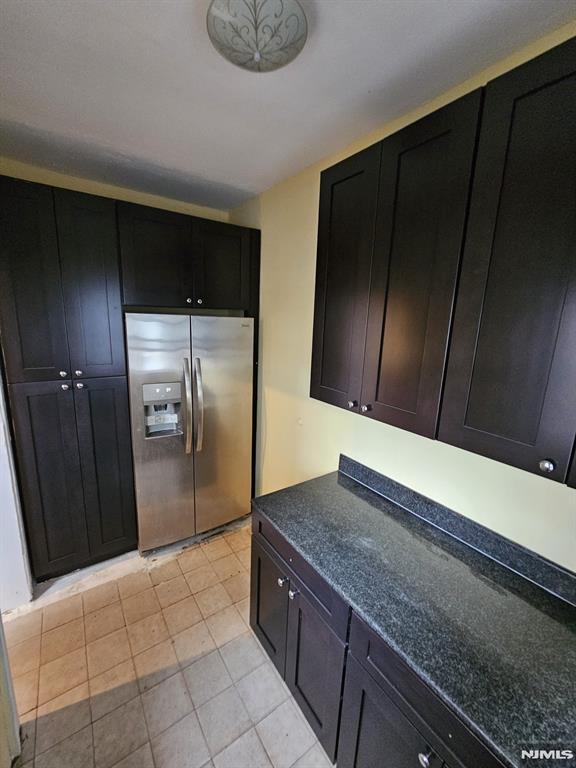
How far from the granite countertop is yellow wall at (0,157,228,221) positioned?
2.31m

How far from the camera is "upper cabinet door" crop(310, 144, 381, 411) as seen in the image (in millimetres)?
1182

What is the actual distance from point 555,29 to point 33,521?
3125 mm

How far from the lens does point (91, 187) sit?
208cm

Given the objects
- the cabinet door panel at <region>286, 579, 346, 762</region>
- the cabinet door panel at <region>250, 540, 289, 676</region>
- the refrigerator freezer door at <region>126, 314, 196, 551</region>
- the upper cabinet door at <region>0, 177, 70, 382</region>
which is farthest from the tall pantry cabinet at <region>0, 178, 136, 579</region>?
the cabinet door panel at <region>286, 579, 346, 762</region>

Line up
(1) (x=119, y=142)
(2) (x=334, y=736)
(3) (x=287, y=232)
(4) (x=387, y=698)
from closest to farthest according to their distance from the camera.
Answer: (4) (x=387, y=698), (2) (x=334, y=736), (1) (x=119, y=142), (3) (x=287, y=232)

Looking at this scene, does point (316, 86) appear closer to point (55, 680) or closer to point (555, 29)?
point (555, 29)

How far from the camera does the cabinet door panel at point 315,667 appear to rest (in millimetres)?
1083

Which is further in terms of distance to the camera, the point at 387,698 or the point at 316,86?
the point at 316,86

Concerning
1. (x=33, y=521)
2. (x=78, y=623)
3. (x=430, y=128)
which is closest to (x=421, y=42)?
(x=430, y=128)

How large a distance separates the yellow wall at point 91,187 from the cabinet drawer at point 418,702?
2655mm

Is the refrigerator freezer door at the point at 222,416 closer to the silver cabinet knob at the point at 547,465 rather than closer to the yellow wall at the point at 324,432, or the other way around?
the yellow wall at the point at 324,432

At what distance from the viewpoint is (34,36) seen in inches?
38.7

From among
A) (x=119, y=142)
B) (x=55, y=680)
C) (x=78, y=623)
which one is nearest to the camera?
(x=55, y=680)

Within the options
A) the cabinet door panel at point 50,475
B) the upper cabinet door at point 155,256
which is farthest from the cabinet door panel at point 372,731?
the upper cabinet door at point 155,256
